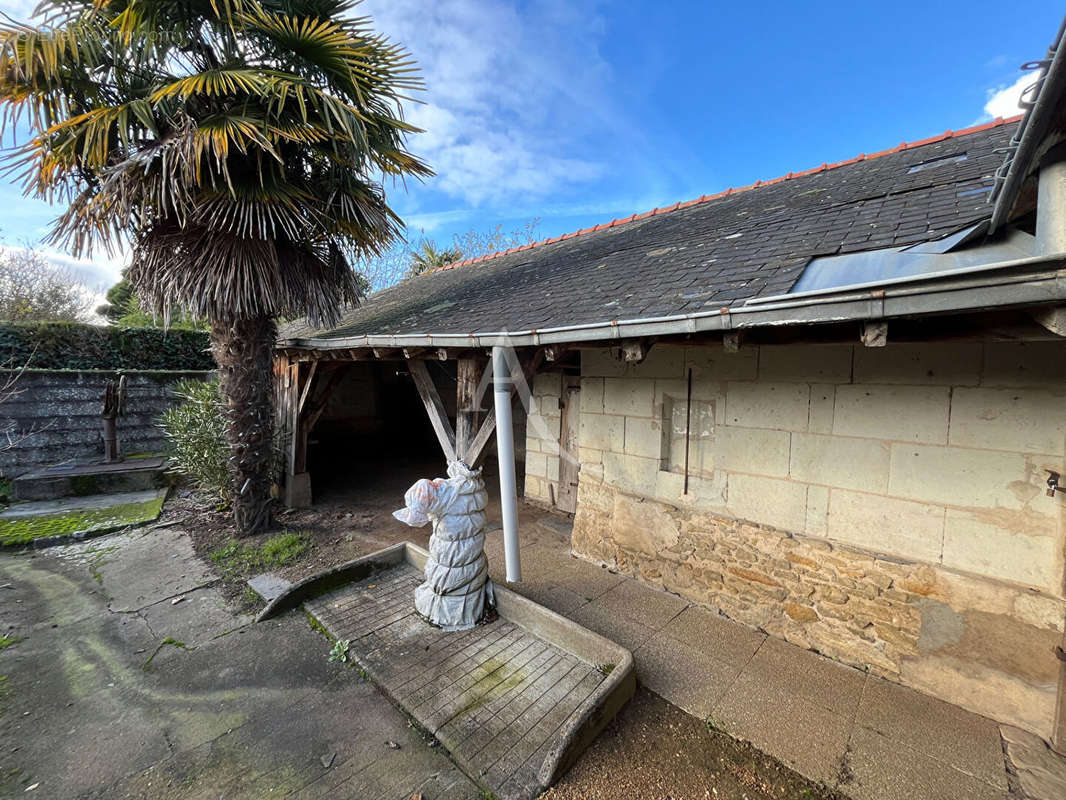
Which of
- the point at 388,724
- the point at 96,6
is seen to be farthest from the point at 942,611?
the point at 96,6

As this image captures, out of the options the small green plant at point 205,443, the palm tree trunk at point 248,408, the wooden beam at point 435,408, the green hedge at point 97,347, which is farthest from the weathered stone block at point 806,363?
the green hedge at point 97,347

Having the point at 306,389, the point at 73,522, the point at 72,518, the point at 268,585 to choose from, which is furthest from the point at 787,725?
the point at 72,518

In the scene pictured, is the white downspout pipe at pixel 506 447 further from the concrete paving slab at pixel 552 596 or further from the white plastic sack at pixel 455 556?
the white plastic sack at pixel 455 556

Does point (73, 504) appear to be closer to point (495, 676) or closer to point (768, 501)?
point (495, 676)

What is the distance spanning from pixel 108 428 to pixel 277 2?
7345 millimetres

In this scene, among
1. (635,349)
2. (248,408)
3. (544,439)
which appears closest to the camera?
(635,349)

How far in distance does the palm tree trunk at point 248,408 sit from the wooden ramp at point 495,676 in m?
2.30

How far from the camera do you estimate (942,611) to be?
2707mm

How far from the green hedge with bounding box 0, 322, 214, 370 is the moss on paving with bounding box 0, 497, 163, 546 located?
2.63m

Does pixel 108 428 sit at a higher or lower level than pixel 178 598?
higher

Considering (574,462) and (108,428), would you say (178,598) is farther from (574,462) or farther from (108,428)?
(108,428)

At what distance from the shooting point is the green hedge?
8164 mm

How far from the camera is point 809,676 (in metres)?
2.99

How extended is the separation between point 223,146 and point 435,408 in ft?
9.73
